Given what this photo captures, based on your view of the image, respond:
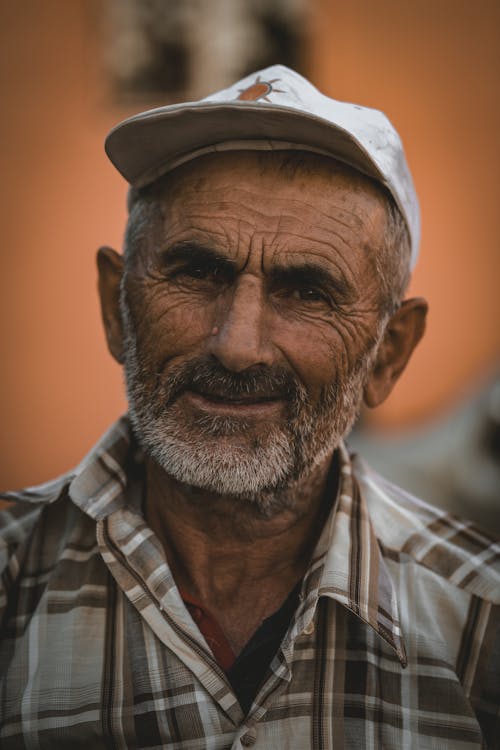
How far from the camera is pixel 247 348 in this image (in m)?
1.46

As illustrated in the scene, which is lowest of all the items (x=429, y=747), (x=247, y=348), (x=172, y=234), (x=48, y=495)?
(x=429, y=747)

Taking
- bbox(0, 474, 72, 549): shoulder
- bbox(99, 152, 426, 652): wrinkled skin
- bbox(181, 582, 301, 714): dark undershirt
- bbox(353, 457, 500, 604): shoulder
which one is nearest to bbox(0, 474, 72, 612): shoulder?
bbox(0, 474, 72, 549): shoulder

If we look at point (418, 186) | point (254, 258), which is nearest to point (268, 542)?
point (254, 258)

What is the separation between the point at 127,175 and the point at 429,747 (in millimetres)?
1424

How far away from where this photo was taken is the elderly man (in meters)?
1.44

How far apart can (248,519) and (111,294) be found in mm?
677

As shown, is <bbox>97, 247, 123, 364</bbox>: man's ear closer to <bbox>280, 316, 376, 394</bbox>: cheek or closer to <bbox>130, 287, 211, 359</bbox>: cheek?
<bbox>130, 287, 211, 359</bbox>: cheek

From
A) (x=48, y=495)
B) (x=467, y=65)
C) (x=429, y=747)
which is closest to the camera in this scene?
(x=429, y=747)

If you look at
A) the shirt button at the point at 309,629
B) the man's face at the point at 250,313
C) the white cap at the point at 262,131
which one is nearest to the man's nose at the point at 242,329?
the man's face at the point at 250,313

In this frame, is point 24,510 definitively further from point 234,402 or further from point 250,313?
point 250,313

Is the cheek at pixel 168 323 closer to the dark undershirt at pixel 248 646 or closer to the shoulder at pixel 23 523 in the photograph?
the shoulder at pixel 23 523

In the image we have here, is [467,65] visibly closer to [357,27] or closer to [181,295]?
[357,27]

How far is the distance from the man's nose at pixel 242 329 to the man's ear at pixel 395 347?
0.42m

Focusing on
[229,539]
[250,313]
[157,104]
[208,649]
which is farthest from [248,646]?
[157,104]
